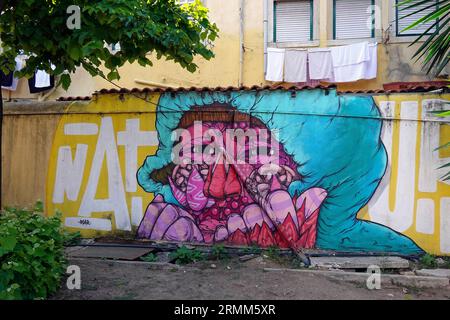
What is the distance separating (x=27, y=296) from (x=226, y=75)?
7443 mm

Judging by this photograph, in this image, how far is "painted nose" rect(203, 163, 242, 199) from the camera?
7.36m

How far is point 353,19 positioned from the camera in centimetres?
1014

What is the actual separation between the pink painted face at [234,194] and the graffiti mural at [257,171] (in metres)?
0.02

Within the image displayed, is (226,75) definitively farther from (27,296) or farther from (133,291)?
(27,296)

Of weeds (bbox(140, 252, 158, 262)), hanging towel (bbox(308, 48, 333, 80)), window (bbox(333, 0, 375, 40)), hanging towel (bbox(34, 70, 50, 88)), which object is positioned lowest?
weeds (bbox(140, 252, 158, 262))

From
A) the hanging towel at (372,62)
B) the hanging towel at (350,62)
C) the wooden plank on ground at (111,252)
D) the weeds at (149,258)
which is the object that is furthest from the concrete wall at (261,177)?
the hanging towel at (372,62)

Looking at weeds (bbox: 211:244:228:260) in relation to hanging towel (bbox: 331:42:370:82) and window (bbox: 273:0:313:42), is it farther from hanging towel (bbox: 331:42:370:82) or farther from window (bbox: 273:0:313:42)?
window (bbox: 273:0:313:42)

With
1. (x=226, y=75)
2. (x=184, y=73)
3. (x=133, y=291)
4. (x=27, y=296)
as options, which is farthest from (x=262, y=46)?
(x=27, y=296)

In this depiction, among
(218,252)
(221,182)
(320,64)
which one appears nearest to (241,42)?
(320,64)

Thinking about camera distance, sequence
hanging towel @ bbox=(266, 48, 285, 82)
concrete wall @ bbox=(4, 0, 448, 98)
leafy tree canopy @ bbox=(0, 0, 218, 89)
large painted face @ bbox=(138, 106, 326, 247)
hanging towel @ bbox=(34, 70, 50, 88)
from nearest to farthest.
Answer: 1. leafy tree canopy @ bbox=(0, 0, 218, 89)
2. large painted face @ bbox=(138, 106, 326, 247)
3. concrete wall @ bbox=(4, 0, 448, 98)
4. hanging towel @ bbox=(266, 48, 285, 82)
5. hanging towel @ bbox=(34, 70, 50, 88)

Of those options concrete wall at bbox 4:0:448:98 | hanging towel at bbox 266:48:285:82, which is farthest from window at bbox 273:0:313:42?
hanging towel at bbox 266:48:285:82

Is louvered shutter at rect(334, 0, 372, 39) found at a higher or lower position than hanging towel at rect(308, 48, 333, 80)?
higher

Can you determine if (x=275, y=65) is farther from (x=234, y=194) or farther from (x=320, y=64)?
(x=234, y=194)

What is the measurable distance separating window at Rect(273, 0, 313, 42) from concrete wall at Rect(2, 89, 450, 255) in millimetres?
3650
